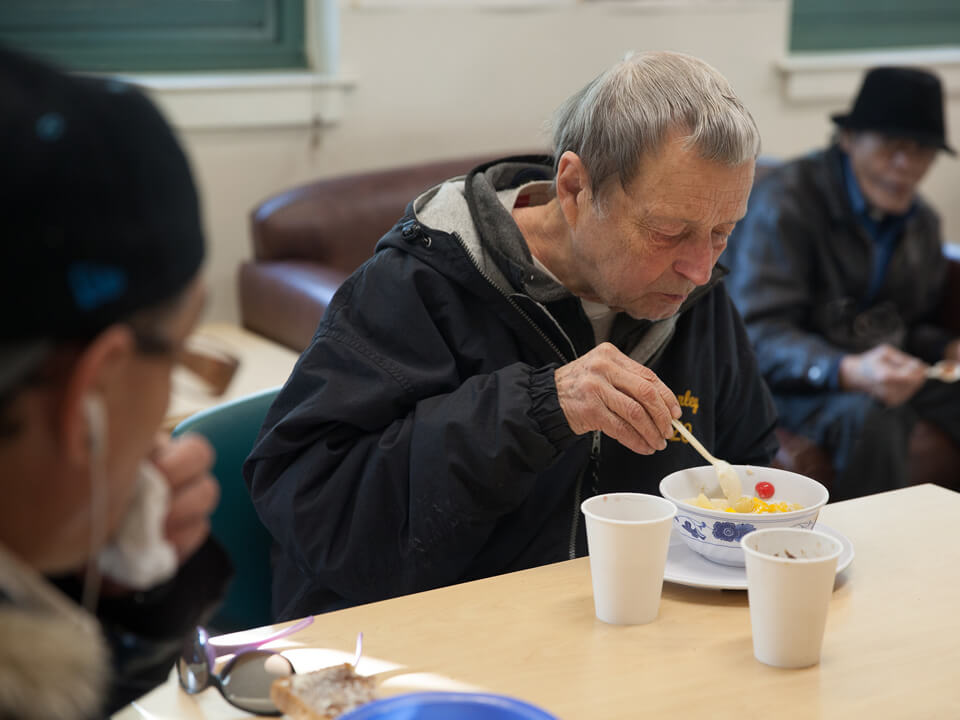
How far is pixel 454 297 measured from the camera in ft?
4.88

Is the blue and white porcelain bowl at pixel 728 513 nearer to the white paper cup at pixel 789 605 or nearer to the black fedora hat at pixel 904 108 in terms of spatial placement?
the white paper cup at pixel 789 605

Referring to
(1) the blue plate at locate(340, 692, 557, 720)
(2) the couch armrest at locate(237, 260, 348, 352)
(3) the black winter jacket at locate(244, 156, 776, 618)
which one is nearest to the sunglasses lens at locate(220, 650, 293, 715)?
(1) the blue plate at locate(340, 692, 557, 720)

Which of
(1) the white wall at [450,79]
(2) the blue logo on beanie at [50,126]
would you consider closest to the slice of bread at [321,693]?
(2) the blue logo on beanie at [50,126]

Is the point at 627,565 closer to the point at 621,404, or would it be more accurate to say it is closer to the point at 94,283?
the point at 621,404

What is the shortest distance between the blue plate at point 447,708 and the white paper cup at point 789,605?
0.27 m

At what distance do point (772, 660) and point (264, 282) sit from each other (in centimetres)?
209

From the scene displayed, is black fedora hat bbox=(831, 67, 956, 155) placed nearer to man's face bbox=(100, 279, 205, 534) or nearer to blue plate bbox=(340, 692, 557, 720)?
blue plate bbox=(340, 692, 557, 720)

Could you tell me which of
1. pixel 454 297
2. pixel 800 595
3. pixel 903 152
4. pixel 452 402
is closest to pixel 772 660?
pixel 800 595

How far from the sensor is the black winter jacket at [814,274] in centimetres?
286

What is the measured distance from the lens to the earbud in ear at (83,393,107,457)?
64 centimetres

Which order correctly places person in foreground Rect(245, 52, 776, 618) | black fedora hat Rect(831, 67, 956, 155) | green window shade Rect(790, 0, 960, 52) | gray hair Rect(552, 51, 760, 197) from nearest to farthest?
person in foreground Rect(245, 52, 776, 618) → gray hair Rect(552, 51, 760, 197) → black fedora hat Rect(831, 67, 956, 155) → green window shade Rect(790, 0, 960, 52)

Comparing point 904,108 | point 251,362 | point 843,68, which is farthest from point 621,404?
point 843,68

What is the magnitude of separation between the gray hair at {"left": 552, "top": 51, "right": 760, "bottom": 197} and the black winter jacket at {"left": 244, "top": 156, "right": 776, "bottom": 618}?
181mm

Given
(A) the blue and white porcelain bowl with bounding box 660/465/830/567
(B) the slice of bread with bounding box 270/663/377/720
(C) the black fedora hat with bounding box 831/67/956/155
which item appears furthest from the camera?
(C) the black fedora hat with bounding box 831/67/956/155
